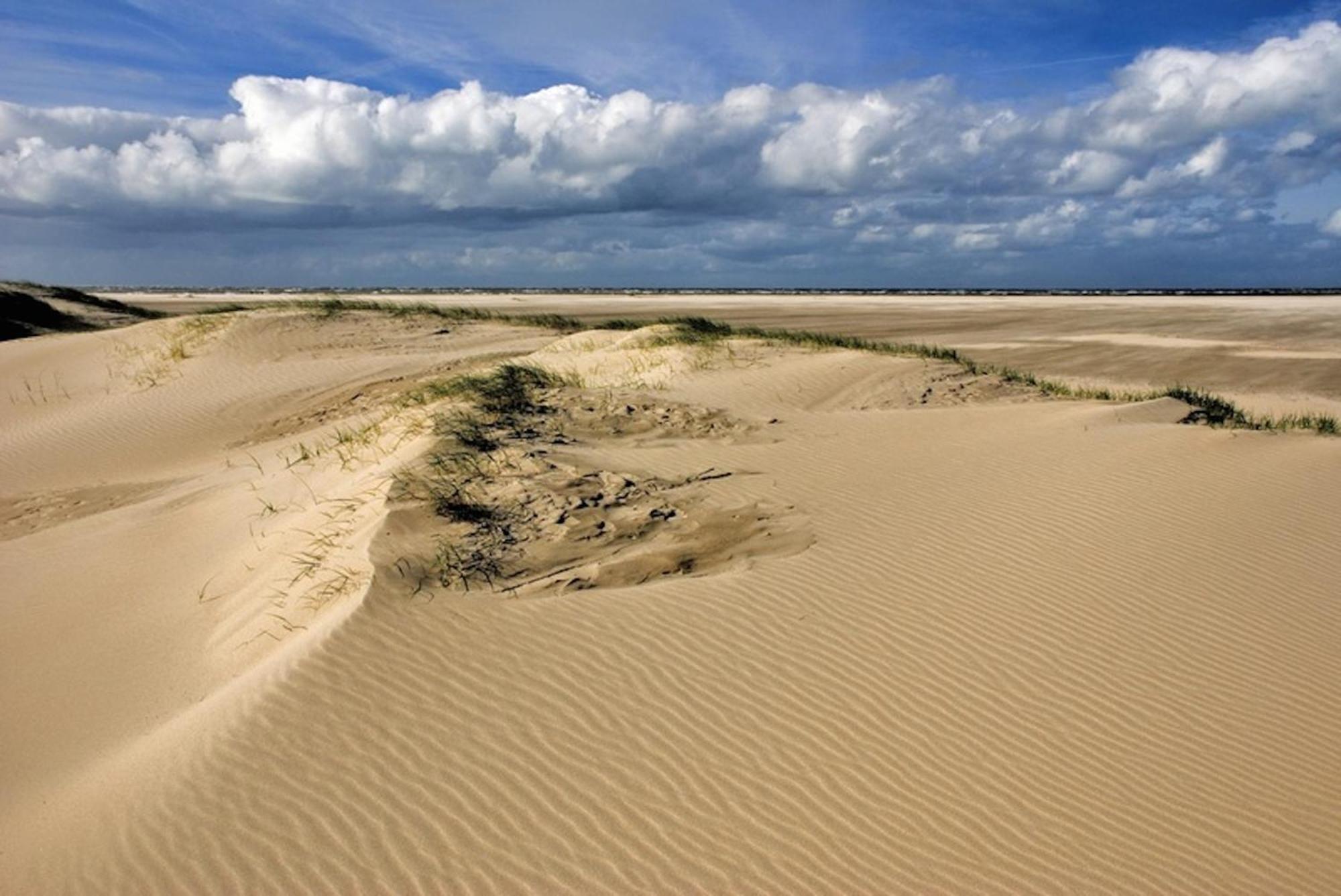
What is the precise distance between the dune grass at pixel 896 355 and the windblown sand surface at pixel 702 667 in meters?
1.49

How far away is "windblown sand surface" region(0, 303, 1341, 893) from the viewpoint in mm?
3758

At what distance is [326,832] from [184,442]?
11312mm

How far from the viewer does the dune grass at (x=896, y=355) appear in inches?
427

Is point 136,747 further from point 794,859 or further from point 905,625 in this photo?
point 905,625

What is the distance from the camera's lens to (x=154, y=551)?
26.3 ft

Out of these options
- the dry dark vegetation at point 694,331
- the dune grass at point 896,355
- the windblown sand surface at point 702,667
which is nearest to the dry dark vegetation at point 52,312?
the dry dark vegetation at point 694,331

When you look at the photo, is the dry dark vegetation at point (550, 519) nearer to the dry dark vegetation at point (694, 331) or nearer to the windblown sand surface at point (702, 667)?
the windblown sand surface at point (702, 667)

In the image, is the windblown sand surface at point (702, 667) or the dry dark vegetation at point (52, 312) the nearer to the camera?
the windblown sand surface at point (702, 667)

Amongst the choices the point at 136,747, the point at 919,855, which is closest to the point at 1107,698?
the point at 919,855

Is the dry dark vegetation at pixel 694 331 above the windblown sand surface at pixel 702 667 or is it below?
above

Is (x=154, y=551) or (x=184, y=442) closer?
(x=154, y=551)

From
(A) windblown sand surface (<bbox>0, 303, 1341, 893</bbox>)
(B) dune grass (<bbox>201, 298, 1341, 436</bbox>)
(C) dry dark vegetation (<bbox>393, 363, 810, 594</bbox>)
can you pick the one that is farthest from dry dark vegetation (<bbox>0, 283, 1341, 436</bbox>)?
(C) dry dark vegetation (<bbox>393, 363, 810, 594</bbox>)

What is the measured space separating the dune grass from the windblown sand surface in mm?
1493

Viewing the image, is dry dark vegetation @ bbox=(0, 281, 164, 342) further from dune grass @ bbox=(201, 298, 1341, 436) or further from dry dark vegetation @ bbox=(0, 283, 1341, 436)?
dune grass @ bbox=(201, 298, 1341, 436)
